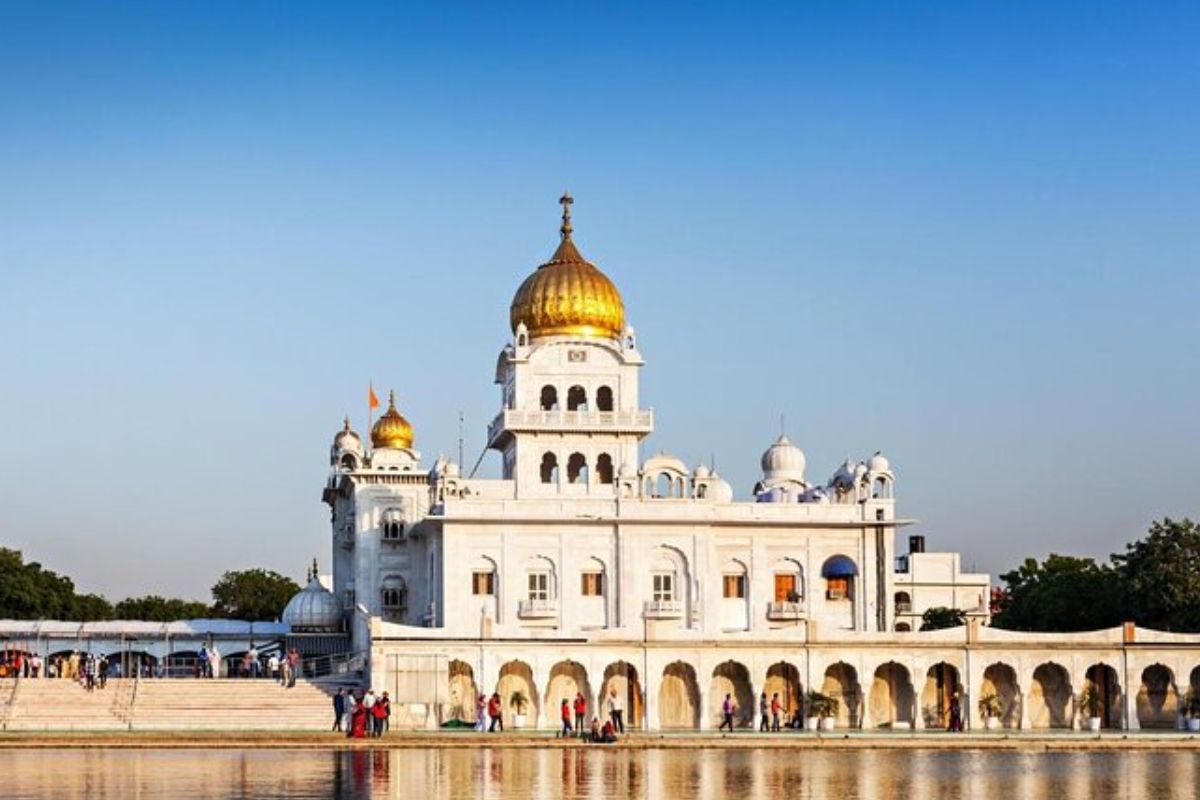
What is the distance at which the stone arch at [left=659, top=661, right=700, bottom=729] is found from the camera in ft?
225

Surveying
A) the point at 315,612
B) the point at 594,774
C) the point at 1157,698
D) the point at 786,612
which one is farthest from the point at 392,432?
the point at 594,774

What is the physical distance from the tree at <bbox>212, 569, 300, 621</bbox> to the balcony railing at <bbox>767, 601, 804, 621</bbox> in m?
57.4

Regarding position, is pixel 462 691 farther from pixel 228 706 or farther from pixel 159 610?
pixel 159 610

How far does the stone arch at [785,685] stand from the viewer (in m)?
68.2

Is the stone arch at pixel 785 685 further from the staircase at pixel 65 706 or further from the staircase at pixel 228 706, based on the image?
the staircase at pixel 65 706

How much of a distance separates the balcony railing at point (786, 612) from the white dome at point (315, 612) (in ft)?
58.1

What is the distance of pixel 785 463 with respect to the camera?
87.0 meters

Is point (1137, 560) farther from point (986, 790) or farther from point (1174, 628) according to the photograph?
point (986, 790)

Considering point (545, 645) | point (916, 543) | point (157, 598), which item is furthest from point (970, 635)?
point (157, 598)

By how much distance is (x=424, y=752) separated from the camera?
174 ft

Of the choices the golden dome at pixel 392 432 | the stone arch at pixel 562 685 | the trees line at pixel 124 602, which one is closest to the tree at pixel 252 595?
the trees line at pixel 124 602

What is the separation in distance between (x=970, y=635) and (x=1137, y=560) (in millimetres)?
9502

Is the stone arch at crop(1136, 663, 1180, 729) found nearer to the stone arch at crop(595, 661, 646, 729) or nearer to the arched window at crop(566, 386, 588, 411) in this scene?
the stone arch at crop(595, 661, 646, 729)

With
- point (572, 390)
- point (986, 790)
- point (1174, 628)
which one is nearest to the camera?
point (986, 790)
